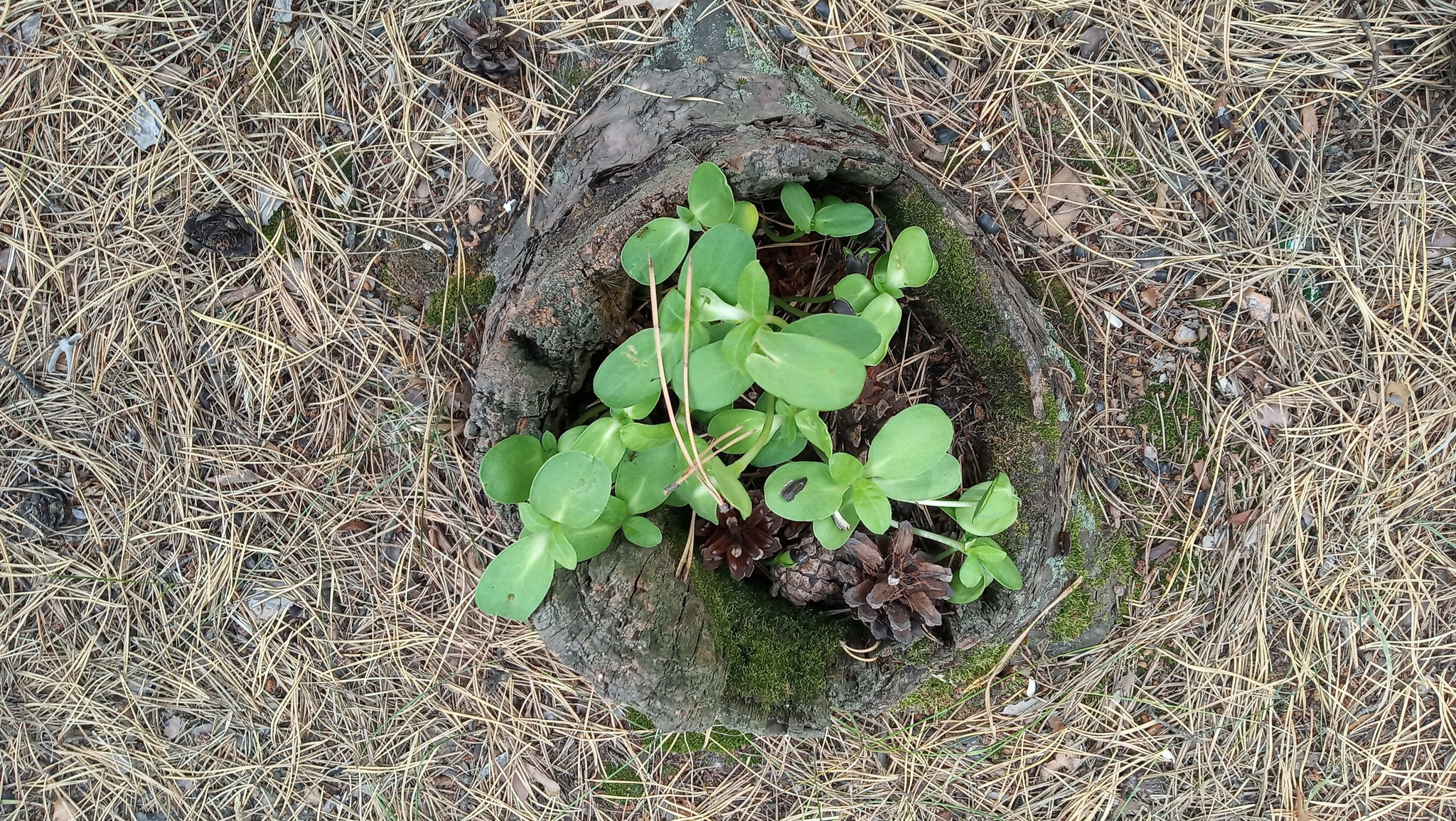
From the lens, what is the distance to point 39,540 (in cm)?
250

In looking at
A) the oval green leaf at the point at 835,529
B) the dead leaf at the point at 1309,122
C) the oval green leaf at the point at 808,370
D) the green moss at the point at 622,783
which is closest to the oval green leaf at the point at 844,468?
the oval green leaf at the point at 835,529

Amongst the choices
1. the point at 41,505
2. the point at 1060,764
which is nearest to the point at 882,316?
the point at 1060,764

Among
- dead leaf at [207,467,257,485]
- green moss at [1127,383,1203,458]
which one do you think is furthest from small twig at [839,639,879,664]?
dead leaf at [207,467,257,485]

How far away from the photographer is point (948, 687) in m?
2.38

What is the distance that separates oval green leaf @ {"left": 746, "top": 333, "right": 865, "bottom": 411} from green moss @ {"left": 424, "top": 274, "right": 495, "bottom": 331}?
1028 millimetres

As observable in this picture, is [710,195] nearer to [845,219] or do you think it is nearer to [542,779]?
[845,219]

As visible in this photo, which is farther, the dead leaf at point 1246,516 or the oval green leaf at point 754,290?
the dead leaf at point 1246,516

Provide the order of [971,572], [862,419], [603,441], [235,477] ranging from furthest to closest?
[235,477] → [862,419] → [971,572] → [603,441]

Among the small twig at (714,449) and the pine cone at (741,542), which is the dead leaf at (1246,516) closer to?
the pine cone at (741,542)

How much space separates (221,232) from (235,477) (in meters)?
0.75

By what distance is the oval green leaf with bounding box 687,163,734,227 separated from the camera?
1.60 m

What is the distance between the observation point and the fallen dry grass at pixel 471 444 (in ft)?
7.38

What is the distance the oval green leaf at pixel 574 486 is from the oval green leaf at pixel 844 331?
498 millimetres

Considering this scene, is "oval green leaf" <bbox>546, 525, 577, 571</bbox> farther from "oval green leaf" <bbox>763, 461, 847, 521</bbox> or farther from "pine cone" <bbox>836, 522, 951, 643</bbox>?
"pine cone" <bbox>836, 522, 951, 643</bbox>
